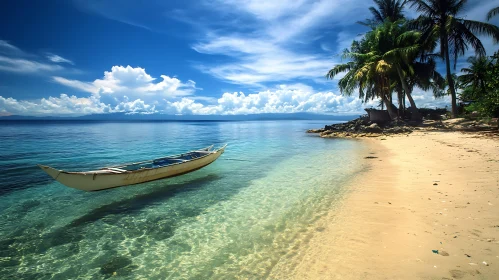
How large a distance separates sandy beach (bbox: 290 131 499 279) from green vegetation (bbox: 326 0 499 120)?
17.7m

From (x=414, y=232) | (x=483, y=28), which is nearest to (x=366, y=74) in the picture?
(x=483, y=28)

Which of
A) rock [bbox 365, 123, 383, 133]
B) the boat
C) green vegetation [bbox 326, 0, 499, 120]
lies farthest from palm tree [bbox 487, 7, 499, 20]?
the boat

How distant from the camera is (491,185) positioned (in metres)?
7.39

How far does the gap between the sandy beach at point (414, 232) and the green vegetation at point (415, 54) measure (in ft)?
58.1

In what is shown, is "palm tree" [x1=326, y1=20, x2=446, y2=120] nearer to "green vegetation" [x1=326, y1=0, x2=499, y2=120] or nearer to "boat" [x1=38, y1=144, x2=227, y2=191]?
"green vegetation" [x1=326, y1=0, x2=499, y2=120]

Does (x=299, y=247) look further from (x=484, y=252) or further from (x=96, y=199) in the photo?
(x=96, y=199)

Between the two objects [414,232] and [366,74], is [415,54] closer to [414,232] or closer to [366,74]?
[366,74]

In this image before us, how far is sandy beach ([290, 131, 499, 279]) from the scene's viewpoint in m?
4.03

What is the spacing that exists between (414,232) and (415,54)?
34.2 meters

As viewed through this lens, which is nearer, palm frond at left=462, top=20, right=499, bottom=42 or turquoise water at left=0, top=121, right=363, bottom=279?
turquoise water at left=0, top=121, right=363, bottom=279

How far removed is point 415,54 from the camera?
3077cm

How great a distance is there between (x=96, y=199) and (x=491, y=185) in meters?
14.0

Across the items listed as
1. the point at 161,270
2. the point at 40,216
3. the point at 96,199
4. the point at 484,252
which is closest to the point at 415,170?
the point at 484,252

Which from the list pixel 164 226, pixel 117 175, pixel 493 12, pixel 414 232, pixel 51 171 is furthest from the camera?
pixel 493 12
